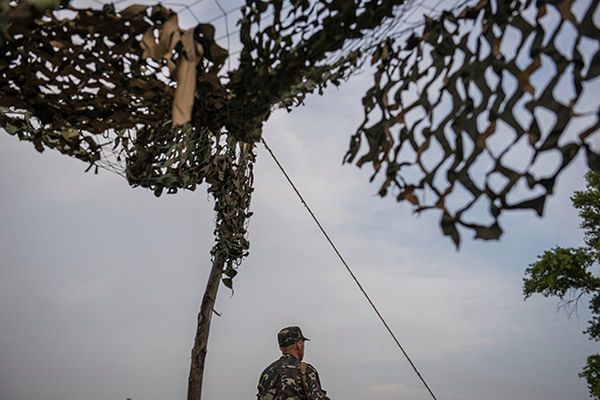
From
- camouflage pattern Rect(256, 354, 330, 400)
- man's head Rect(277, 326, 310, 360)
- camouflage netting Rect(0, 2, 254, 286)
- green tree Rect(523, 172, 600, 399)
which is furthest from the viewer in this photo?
green tree Rect(523, 172, 600, 399)

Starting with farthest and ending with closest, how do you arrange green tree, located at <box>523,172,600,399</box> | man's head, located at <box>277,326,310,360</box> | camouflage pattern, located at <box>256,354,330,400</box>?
green tree, located at <box>523,172,600,399</box>
man's head, located at <box>277,326,310,360</box>
camouflage pattern, located at <box>256,354,330,400</box>

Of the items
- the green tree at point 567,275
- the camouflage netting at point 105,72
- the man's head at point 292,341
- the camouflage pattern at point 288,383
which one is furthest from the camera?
the green tree at point 567,275

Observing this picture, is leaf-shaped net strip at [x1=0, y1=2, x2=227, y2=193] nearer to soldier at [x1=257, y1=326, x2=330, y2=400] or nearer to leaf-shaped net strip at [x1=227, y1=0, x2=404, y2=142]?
leaf-shaped net strip at [x1=227, y1=0, x2=404, y2=142]

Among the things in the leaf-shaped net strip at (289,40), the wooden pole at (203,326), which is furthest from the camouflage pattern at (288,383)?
the leaf-shaped net strip at (289,40)

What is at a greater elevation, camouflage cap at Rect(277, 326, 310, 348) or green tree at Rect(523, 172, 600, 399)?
green tree at Rect(523, 172, 600, 399)

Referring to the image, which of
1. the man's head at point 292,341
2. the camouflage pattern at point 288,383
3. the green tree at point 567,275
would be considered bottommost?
the camouflage pattern at point 288,383

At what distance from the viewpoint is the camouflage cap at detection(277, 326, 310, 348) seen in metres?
4.76

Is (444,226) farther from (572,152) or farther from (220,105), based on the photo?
(220,105)

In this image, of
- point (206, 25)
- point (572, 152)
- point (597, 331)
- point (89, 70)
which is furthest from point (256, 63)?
point (597, 331)

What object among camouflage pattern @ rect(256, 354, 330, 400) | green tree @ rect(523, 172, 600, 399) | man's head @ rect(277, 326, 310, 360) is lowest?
camouflage pattern @ rect(256, 354, 330, 400)

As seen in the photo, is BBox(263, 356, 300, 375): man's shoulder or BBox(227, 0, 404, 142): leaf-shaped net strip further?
BBox(263, 356, 300, 375): man's shoulder

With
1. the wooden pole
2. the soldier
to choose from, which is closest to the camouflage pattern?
the soldier

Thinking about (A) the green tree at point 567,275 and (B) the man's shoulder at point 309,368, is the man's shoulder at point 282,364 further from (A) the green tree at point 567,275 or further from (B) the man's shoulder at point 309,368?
(A) the green tree at point 567,275

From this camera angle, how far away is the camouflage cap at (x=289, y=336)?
476cm
